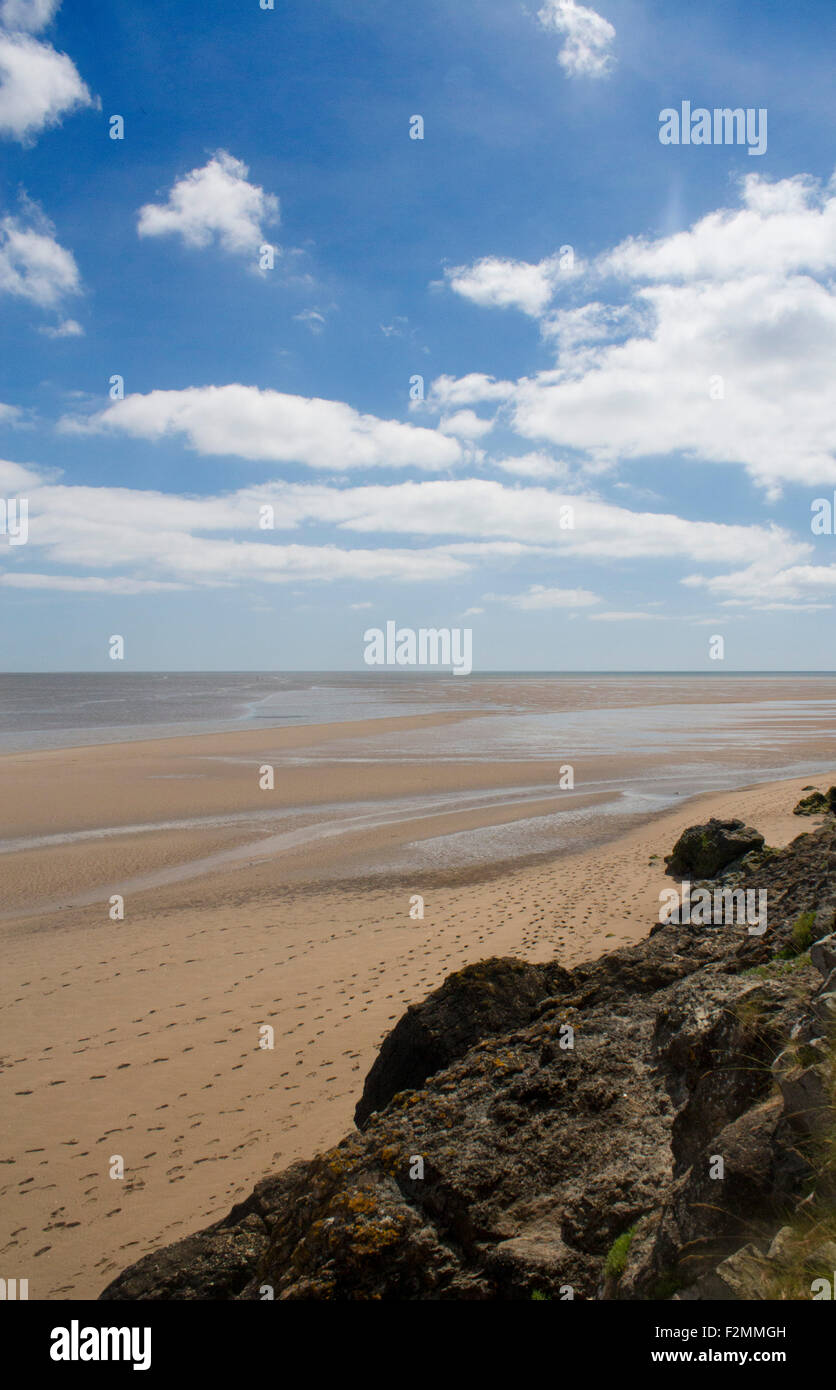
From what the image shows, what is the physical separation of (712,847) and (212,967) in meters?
10.1

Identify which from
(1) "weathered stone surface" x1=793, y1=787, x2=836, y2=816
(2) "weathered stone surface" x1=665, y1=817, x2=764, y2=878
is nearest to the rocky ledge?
(2) "weathered stone surface" x1=665, y1=817, x2=764, y2=878

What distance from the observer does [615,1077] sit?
16.6 ft

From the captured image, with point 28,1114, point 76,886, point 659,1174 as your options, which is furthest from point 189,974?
point 659,1174

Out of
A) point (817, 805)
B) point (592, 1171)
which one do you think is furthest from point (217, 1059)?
point (817, 805)

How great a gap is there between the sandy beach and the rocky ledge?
2170 mm

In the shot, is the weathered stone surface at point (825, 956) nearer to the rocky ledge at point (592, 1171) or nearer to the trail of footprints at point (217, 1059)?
the rocky ledge at point (592, 1171)

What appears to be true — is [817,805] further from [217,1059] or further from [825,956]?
[825,956]

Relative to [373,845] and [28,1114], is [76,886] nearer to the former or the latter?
[373,845]

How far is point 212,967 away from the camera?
1220cm

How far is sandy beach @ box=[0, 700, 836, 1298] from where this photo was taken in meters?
7.08

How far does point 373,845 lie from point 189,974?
8869mm

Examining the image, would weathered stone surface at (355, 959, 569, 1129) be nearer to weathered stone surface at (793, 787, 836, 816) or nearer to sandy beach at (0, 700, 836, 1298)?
sandy beach at (0, 700, 836, 1298)

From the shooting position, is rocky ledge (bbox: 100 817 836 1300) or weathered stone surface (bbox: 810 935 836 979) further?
weathered stone surface (bbox: 810 935 836 979)
